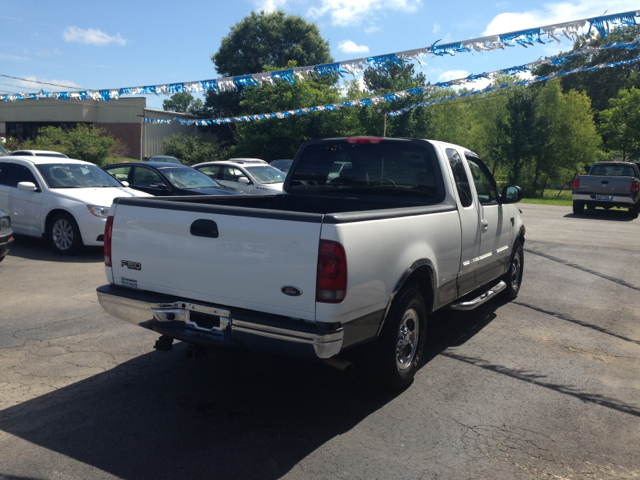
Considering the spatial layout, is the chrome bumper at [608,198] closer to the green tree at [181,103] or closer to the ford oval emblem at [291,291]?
the ford oval emblem at [291,291]

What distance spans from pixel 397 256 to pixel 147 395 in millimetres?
2114

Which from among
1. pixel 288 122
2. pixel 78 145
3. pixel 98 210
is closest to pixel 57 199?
pixel 98 210

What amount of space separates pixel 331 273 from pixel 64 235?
25.0ft

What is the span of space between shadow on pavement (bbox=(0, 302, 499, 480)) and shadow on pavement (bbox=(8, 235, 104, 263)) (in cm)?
503

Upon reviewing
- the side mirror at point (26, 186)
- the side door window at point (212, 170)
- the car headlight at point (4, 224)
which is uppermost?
the side door window at point (212, 170)

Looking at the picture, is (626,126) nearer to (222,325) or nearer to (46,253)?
(46,253)

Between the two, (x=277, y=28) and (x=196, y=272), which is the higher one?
(x=277, y=28)

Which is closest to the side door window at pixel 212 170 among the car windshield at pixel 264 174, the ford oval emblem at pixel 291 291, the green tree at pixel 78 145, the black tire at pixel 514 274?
the car windshield at pixel 264 174

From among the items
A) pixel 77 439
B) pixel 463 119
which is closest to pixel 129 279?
pixel 77 439

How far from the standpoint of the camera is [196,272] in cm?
381

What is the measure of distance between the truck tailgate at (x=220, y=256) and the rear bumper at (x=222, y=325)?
2.6 inches

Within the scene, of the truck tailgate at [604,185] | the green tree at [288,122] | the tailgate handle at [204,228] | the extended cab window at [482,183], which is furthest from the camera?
the green tree at [288,122]

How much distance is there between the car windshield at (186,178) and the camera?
12188 millimetres

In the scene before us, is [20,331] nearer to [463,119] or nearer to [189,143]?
[189,143]
